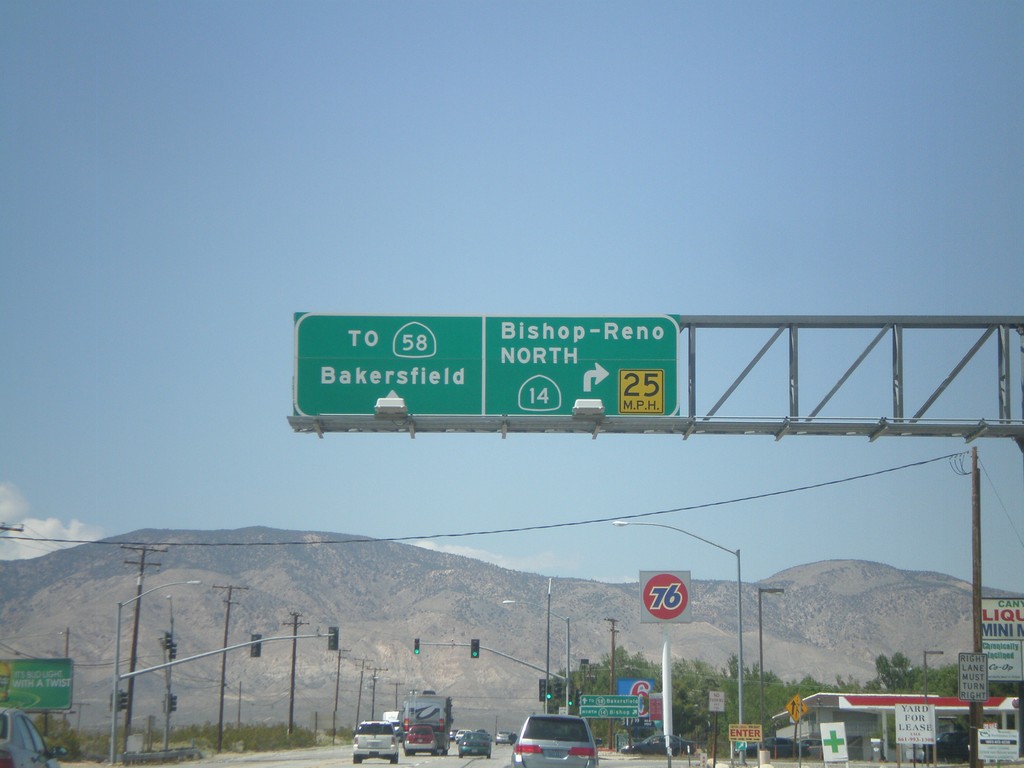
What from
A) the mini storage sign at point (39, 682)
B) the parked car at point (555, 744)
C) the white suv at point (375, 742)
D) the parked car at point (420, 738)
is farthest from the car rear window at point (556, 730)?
the mini storage sign at point (39, 682)

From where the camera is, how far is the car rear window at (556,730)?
90.3ft

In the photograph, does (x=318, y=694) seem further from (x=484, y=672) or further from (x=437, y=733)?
(x=437, y=733)

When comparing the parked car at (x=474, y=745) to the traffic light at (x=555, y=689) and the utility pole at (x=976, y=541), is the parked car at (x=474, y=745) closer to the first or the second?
the traffic light at (x=555, y=689)

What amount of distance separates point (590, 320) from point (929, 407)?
20.8 feet

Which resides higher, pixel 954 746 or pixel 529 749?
pixel 529 749

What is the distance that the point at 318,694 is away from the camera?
18162 cm

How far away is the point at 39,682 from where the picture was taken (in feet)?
231

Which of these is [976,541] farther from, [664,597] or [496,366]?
[496,366]

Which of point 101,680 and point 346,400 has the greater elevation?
point 346,400

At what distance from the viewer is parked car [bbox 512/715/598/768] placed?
2705 cm

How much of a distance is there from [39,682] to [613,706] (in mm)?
35030

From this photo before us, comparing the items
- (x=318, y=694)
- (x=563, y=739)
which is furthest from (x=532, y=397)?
(x=318, y=694)

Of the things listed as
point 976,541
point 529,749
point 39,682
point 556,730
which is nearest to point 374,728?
point 556,730

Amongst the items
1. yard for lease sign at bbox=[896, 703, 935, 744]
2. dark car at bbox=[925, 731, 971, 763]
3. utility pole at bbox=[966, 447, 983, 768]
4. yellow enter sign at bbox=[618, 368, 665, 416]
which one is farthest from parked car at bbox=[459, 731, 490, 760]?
yellow enter sign at bbox=[618, 368, 665, 416]
